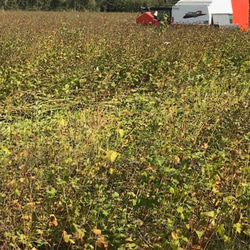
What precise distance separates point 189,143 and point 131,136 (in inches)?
19.3

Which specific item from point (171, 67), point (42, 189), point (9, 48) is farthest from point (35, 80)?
point (42, 189)

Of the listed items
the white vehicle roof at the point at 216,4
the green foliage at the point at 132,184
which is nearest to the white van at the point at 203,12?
the white vehicle roof at the point at 216,4

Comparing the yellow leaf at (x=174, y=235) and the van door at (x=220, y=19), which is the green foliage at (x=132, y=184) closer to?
the yellow leaf at (x=174, y=235)

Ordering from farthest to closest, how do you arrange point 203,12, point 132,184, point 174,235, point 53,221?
point 203,12 < point 132,184 < point 53,221 < point 174,235

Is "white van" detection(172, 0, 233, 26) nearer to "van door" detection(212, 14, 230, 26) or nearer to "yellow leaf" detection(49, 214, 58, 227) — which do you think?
"van door" detection(212, 14, 230, 26)

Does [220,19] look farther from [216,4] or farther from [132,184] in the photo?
[132,184]

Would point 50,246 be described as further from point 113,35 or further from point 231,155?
point 113,35

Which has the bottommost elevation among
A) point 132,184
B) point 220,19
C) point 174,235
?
point 174,235

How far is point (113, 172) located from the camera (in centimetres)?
269

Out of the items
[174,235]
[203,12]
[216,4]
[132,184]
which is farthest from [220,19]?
[174,235]

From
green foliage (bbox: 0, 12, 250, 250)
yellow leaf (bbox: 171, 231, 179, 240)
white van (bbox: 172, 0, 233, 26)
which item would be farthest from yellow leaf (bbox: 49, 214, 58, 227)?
white van (bbox: 172, 0, 233, 26)

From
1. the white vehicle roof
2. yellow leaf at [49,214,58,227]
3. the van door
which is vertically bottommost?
yellow leaf at [49,214,58,227]

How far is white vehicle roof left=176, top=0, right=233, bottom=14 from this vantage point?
35.2 ft

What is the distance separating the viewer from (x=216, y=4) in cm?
1085
